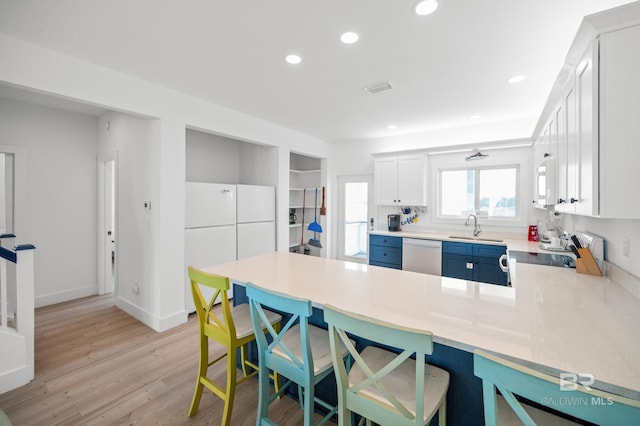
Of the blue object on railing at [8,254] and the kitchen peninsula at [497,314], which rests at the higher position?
the blue object on railing at [8,254]

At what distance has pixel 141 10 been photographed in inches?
72.4

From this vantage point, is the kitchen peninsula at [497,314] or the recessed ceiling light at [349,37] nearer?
the kitchen peninsula at [497,314]

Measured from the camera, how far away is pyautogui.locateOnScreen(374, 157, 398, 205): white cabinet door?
500 cm

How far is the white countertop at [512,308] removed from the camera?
93cm

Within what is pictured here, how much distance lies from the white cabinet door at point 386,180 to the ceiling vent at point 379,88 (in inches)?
80.2

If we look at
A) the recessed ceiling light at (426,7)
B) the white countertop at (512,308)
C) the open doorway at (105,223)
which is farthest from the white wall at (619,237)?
the open doorway at (105,223)

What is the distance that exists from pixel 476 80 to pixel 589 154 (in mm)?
1852

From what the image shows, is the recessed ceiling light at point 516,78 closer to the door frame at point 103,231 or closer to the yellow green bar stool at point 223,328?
the yellow green bar stool at point 223,328

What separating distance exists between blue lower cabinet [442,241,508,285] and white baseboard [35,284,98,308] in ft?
17.7

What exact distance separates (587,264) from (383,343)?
Result: 6.85ft

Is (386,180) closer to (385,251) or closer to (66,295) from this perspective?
(385,251)

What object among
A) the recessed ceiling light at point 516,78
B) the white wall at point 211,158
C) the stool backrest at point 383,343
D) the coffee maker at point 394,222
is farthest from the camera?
the coffee maker at point 394,222

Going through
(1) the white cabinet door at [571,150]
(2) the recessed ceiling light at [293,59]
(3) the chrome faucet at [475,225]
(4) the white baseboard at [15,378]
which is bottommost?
(4) the white baseboard at [15,378]

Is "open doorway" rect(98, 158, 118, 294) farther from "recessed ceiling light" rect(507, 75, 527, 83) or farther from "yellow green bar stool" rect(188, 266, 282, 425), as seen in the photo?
"recessed ceiling light" rect(507, 75, 527, 83)
